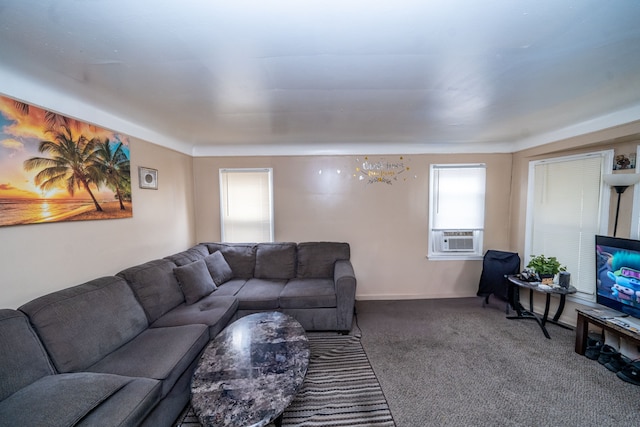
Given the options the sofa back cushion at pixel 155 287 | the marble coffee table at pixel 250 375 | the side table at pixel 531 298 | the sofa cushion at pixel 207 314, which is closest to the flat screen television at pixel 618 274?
the side table at pixel 531 298

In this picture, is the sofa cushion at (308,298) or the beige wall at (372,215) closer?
the sofa cushion at (308,298)

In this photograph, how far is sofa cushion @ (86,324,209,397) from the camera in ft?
4.89

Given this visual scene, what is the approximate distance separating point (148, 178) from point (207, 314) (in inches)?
67.9

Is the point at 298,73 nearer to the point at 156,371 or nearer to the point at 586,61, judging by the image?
the point at 586,61

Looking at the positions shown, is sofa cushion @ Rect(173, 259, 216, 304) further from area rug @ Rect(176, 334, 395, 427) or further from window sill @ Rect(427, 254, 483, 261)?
window sill @ Rect(427, 254, 483, 261)

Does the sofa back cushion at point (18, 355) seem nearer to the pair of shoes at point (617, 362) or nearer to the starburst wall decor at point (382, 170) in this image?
the starburst wall decor at point (382, 170)

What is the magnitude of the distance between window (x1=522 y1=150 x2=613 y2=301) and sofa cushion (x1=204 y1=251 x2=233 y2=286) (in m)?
4.19

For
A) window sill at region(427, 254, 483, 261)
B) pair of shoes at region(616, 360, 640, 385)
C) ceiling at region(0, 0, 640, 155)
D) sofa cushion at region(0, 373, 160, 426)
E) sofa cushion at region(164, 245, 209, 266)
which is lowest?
pair of shoes at region(616, 360, 640, 385)

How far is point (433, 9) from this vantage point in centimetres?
103

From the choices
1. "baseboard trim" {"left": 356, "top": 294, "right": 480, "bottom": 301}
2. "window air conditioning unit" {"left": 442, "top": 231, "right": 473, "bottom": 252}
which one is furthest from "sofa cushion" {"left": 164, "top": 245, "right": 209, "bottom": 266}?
"window air conditioning unit" {"left": 442, "top": 231, "right": 473, "bottom": 252}

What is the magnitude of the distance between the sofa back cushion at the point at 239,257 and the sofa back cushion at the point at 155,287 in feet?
2.89

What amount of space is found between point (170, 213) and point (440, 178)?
3895mm

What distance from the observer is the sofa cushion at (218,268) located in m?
3.00

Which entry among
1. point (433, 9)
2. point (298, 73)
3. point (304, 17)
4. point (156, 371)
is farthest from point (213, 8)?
point (156, 371)
